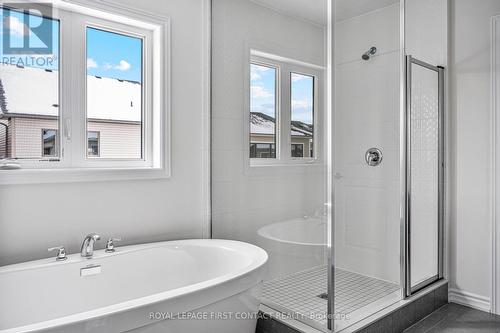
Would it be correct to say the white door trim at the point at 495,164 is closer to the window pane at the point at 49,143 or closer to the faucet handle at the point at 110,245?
the faucet handle at the point at 110,245

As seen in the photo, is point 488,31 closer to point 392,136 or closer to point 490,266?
point 392,136

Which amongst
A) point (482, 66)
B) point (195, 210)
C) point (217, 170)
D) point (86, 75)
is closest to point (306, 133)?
point (217, 170)

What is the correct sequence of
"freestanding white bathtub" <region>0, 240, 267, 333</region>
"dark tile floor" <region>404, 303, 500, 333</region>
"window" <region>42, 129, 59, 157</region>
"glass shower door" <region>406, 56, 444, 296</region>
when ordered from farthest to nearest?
"glass shower door" <region>406, 56, 444, 296</region>, "dark tile floor" <region>404, 303, 500, 333</region>, "window" <region>42, 129, 59, 157</region>, "freestanding white bathtub" <region>0, 240, 267, 333</region>

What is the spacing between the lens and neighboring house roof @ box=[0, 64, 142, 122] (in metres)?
2.04

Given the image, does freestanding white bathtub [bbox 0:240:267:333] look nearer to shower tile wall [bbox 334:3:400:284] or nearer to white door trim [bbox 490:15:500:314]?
shower tile wall [bbox 334:3:400:284]

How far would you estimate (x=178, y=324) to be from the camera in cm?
152

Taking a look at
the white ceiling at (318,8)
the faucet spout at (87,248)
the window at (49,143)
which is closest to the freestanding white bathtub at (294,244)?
the faucet spout at (87,248)

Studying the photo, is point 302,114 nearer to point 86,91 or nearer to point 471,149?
point 86,91

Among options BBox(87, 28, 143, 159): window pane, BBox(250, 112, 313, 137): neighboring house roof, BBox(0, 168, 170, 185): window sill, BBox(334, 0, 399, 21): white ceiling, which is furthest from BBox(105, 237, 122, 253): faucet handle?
BBox(334, 0, 399, 21): white ceiling

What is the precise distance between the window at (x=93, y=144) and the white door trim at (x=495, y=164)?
9.20 ft

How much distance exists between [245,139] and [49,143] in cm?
126

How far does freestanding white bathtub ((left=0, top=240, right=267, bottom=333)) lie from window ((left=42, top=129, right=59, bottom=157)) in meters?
0.66
